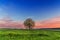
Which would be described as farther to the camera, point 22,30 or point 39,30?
point 22,30

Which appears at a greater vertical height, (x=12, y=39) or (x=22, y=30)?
(x=22, y=30)

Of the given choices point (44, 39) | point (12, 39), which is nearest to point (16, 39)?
point (12, 39)

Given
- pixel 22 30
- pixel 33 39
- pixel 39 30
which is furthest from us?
pixel 22 30

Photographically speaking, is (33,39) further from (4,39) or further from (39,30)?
(39,30)

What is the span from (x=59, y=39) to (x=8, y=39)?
3.90 meters

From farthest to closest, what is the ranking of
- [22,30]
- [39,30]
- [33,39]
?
[22,30]
[39,30]
[33,39]

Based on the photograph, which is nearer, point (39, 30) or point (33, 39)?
point (33, 39)

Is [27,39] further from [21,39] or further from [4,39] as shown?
[4,39]

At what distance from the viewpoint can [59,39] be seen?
11703mm

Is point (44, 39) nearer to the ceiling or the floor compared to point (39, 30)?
nearer to the floor

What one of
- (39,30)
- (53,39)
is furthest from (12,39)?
(39,30)

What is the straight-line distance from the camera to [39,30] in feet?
51.2

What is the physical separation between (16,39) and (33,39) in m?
1.27

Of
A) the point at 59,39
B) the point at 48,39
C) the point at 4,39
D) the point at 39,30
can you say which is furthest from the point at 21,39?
the point at 39,30
